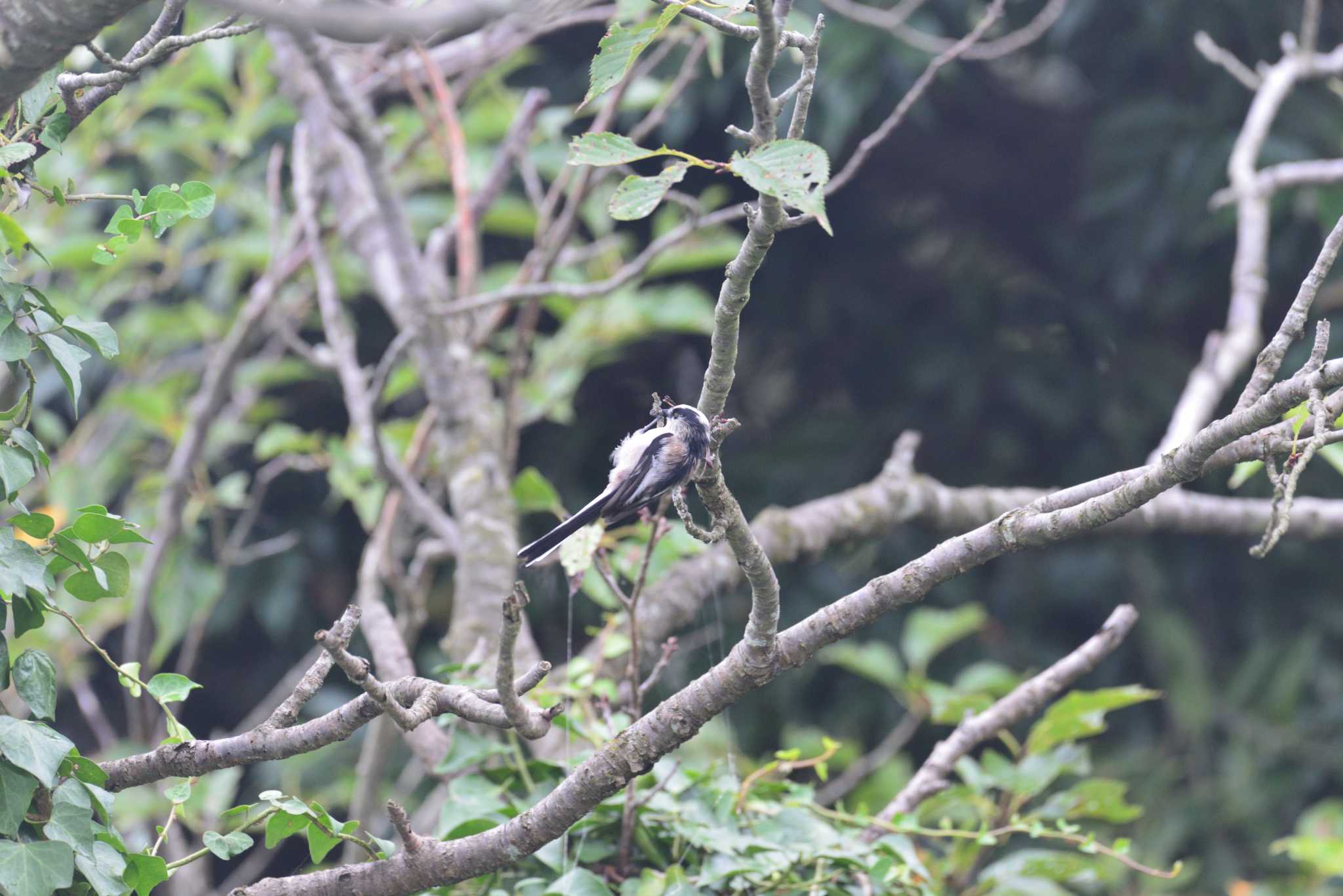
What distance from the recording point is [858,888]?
1.61 meters

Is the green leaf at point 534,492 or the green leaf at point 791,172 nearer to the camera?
the green leaf at point 791,172

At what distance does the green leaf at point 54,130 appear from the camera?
1.26 meters

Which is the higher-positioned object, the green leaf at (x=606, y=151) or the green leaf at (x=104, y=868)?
the green leaf at (x=606, y=151)

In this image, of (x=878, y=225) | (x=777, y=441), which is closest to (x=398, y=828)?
(x=777, y=441)

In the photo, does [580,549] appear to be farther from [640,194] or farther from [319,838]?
[640,194]

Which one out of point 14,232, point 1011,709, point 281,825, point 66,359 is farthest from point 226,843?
point 1011,709

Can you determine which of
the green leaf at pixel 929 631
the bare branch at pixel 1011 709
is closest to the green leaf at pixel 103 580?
the bare branch at pixel 1011 709

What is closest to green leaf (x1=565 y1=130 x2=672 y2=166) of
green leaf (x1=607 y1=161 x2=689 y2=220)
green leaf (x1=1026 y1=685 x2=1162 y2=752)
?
green leaf (x1=607 y1=161 x2=689 y2=220)

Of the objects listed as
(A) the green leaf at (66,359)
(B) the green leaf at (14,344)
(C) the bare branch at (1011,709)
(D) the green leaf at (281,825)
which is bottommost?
(C) the bare branch at (1011,709)

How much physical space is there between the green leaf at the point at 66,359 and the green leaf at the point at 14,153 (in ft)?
0.36

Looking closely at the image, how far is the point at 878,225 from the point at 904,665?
1527 millimetres

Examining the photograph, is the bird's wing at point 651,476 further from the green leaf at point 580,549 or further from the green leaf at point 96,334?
the green leaf at point 96,334

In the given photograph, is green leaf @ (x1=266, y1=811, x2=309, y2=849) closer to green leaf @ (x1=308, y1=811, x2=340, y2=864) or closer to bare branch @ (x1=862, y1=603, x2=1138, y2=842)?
green leaf @ (x1=308, y1=811, x2=340, y2=864)

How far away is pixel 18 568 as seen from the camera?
1.13 meters
